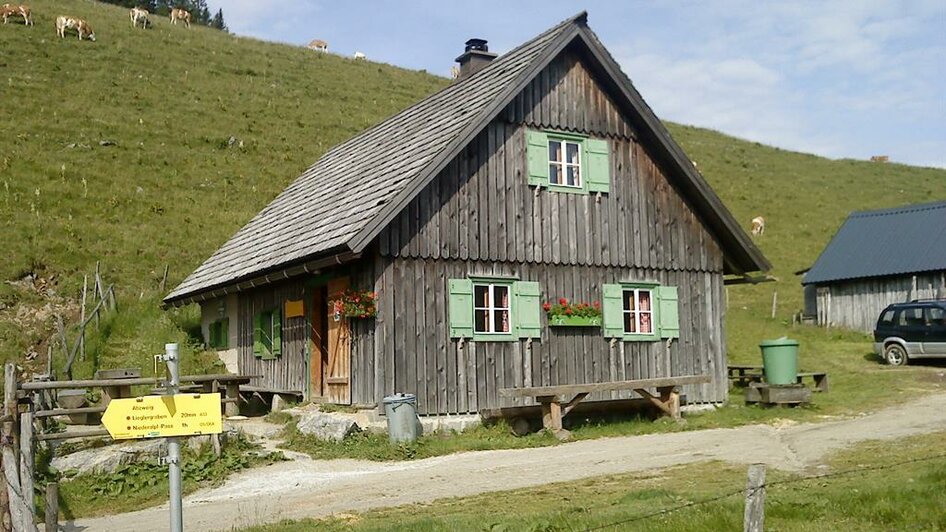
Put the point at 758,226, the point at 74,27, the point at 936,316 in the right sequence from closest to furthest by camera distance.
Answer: the point at 936,316 → the point at 758,226 → the point at 74,27

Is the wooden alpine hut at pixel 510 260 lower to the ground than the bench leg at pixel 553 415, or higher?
higher

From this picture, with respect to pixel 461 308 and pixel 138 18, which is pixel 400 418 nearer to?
pixel 461 308

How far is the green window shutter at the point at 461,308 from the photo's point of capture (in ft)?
57.0

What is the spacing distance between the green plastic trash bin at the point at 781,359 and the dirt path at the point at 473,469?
2570 mm

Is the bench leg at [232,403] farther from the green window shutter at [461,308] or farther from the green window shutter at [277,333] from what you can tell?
the green window shutter at [461,308]

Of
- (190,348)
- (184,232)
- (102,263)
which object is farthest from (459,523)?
(184,232)

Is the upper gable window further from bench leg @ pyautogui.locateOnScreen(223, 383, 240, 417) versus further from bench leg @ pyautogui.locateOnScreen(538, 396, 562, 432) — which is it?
bench leg @ pyautogui.locateOnScreen(223, 383, 240, 417)

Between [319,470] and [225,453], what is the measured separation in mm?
1492

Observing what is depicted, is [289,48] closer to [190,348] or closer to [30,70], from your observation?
[30,70]

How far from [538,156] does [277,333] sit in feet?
21.8

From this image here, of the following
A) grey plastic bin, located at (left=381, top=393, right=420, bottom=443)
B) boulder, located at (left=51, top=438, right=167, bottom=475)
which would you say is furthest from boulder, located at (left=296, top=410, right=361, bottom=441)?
boulder, located at (left=51, top=438, right=167, bottom=475)

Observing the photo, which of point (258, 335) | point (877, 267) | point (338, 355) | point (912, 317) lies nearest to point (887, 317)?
point (912, 317)

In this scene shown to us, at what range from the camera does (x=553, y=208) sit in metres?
19.0

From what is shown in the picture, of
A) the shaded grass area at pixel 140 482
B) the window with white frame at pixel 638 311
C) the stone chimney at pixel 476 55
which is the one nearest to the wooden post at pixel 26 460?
the shaded grass area at pixel 140 482
